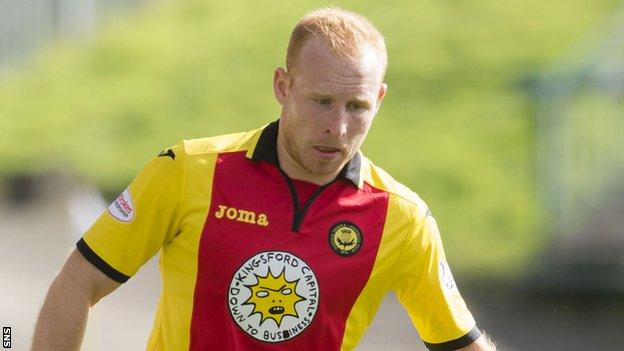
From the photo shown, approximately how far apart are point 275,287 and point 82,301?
0.59m

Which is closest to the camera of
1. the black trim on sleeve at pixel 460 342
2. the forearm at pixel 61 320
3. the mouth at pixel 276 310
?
the forearm at pixel 61 320

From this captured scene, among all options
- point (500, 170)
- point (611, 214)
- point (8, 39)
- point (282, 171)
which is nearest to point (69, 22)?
point (8, 39)

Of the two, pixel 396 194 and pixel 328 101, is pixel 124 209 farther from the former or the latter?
pixel 396 194

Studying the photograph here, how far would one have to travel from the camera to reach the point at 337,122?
13.4 ft

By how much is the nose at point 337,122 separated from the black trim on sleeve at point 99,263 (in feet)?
2.49

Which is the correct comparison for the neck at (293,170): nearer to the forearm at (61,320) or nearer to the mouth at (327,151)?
the mouth at (327,151)

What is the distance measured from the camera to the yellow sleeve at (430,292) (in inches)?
172

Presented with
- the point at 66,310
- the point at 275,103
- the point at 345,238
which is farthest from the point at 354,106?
the point at 275,103

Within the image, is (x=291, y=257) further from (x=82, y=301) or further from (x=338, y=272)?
(x=82, y=301)

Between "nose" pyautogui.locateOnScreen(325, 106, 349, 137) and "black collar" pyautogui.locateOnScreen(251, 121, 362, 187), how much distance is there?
0.96ft

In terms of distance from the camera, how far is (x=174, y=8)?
15.1 metres

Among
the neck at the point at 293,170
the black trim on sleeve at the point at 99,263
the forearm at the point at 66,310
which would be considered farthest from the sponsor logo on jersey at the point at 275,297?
the forearm at the point at 66,310

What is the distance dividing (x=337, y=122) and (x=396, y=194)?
469 millimetres

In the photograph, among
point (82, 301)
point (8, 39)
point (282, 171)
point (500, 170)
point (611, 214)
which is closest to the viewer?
point (82, 301)
